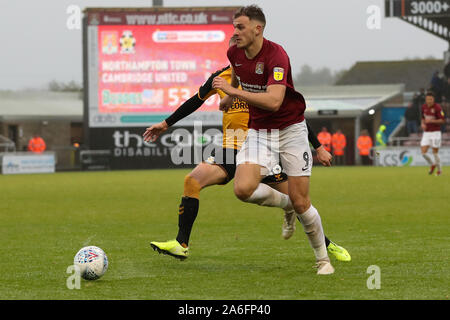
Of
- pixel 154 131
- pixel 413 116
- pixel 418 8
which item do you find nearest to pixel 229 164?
pixel 154 131

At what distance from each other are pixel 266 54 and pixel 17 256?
3.29 m

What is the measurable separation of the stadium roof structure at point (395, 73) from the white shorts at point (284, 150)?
60746 mm

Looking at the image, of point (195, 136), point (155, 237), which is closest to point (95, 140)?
point (195, 136)

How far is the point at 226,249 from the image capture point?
846 cm

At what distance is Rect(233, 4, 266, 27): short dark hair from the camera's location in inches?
264

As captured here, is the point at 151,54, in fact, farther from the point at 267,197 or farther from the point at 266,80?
the point at 266,80

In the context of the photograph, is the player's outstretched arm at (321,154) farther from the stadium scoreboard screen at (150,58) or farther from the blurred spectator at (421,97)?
the blurred spectator at (421,97)

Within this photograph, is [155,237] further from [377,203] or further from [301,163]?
[377,203]

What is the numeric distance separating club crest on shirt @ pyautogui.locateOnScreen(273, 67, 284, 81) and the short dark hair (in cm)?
45

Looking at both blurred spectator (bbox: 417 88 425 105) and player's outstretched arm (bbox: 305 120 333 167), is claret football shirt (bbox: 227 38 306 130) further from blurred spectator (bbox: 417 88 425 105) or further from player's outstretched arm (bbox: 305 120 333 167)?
blurred spectator (bbox: 417 88 425 105)

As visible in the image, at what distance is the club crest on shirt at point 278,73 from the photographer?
6.54m

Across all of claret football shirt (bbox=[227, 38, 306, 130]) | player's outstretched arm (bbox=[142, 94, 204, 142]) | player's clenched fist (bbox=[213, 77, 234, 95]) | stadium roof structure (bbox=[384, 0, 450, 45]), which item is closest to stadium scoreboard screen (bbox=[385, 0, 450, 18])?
stadium roof structure (bbox=[384, 0, 450, 45])

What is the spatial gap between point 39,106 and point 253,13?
4982 centimetres

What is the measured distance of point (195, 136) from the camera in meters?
38.7
